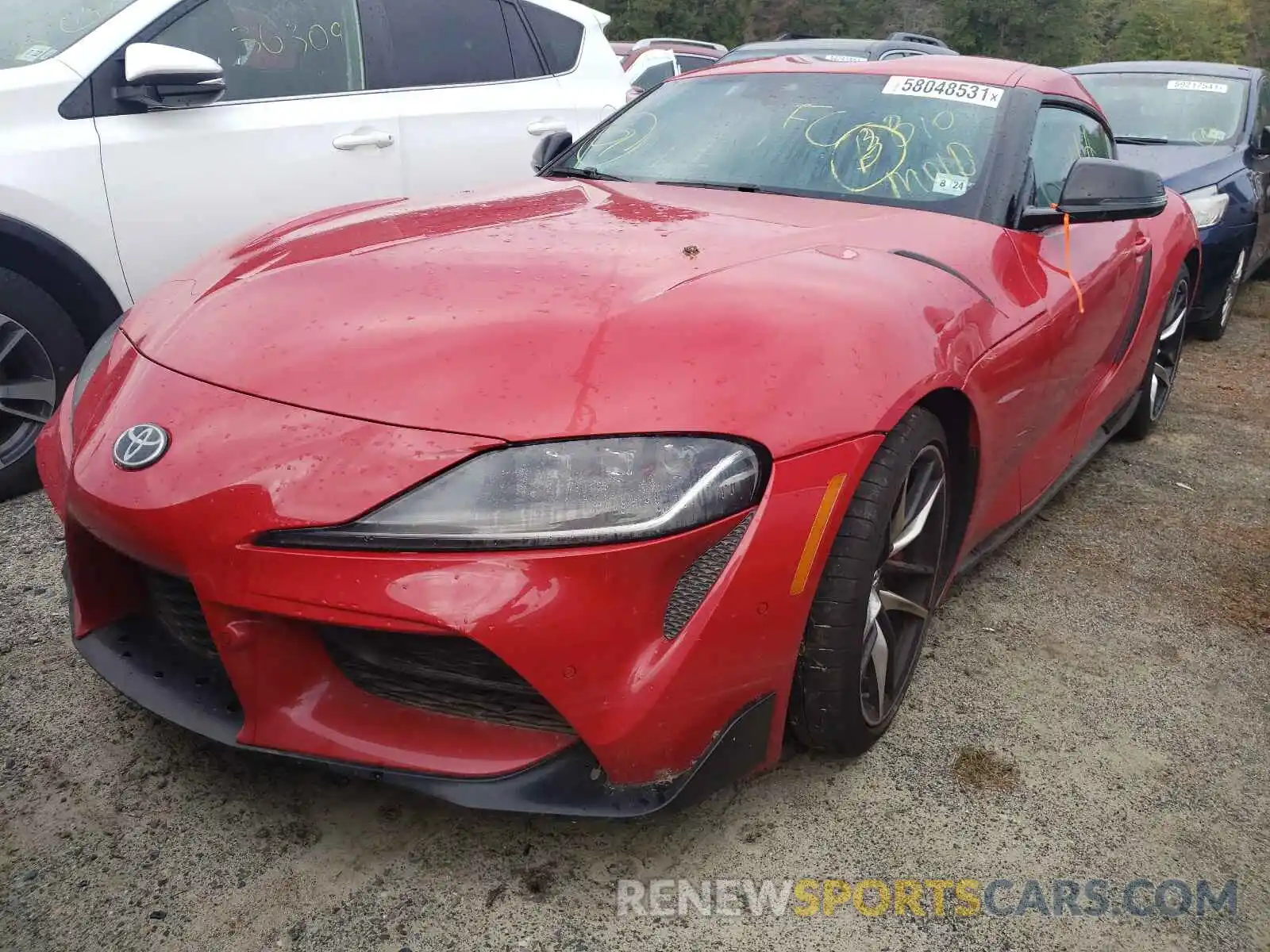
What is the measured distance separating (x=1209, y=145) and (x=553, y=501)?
6.04 meters

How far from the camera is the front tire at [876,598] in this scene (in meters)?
1.79

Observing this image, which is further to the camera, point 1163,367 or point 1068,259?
point 1163,367

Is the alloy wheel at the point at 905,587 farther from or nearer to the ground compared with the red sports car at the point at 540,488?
nearer to the ground

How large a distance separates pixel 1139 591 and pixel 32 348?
3222mm

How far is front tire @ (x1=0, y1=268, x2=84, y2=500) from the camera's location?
297 cm

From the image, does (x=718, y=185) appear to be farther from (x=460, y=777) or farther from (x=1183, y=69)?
(x=1183, y=69)

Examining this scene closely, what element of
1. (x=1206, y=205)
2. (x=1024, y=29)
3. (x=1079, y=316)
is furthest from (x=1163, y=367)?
(x=1024, y=29)

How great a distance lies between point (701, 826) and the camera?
191cm

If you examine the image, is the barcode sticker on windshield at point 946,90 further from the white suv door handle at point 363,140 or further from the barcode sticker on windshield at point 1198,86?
the barcode sticker on windshield at point 1198,86

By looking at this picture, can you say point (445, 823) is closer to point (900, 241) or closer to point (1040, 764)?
point (1040, 764)

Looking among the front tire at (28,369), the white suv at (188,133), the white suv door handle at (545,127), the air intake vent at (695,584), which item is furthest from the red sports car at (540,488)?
the white suv door handle at (545,127)

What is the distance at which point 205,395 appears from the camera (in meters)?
1.68

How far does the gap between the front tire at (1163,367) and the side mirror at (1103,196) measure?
4.41 ft

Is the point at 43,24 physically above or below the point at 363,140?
above
